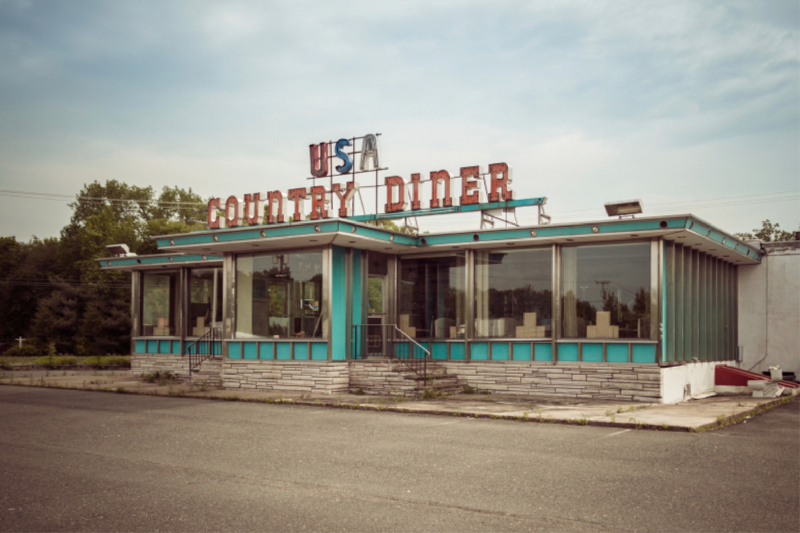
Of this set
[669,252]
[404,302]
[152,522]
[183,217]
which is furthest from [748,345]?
[183,217]

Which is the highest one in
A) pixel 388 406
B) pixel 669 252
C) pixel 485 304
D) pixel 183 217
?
pixel 183 217

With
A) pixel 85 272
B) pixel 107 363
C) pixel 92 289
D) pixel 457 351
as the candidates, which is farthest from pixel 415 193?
pixel 85 272

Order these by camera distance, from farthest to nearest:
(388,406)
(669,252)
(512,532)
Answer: (669,252)
(388,406)
(512,532)

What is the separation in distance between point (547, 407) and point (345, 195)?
1033 cm

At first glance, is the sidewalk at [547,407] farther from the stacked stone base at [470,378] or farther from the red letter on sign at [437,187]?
the red letter on sign at [437,187]

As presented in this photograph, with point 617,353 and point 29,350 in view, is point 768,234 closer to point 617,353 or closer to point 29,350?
point 617,353

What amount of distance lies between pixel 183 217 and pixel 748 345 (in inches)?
2369

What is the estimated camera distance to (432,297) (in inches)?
755

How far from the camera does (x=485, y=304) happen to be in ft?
59.9

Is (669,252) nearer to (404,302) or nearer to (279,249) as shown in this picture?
(404,302)

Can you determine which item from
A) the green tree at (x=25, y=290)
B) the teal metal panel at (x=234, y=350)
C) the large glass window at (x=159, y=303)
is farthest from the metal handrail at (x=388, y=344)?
the green tree at (x=25, y=290)

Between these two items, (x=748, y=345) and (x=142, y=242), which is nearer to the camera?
(x=748, y=345)

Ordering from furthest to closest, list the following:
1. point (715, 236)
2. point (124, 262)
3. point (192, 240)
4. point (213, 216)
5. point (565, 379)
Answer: point (124, 262) < point (213, 216) < point (192, 240) < point (715, 236) < point (565, 379)

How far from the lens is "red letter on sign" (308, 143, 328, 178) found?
910 inches
